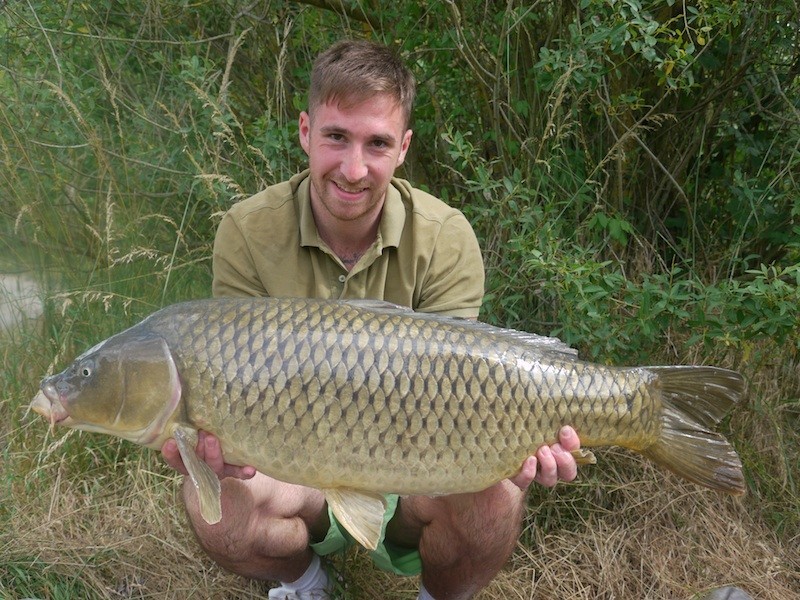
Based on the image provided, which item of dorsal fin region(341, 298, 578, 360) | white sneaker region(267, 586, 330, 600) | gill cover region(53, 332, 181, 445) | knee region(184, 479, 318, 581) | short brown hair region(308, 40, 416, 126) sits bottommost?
white sneaker region(267, 586, 330, 600)

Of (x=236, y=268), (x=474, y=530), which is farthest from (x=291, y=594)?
(x=236, y=268)

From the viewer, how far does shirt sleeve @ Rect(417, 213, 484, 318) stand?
1931 mm

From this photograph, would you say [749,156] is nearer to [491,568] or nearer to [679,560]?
[679,560]

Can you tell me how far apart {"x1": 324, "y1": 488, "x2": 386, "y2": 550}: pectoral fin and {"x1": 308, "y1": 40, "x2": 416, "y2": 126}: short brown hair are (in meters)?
0.75

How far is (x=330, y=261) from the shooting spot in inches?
75.7

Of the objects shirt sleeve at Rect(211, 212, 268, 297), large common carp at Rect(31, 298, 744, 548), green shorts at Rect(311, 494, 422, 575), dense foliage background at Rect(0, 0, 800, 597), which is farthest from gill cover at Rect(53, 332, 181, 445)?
dense foliage background at Rect(0, 0, 800, 597)

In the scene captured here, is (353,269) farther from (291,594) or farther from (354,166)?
(291,594)

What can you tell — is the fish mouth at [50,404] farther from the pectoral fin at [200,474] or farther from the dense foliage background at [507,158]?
the dense foliage background at [507,158]

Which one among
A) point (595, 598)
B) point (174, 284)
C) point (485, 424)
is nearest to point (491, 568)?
point (595, 598)

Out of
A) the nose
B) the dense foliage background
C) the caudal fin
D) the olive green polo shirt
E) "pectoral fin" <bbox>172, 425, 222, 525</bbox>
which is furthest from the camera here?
the dense foliage background

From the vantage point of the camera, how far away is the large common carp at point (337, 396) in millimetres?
1478

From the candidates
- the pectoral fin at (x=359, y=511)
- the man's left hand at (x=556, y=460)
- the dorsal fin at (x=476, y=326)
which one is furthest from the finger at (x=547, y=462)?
the pectoral fin at (x=359, y=511)

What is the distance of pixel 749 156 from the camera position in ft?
8.41

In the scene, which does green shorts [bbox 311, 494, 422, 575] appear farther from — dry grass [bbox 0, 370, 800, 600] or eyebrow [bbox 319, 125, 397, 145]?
eyebrow [bbox 319, 125, 397, 145]
